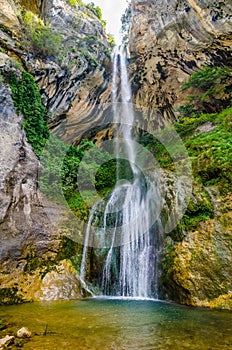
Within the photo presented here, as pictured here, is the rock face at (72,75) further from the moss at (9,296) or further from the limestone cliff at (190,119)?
the moss at (9,296)

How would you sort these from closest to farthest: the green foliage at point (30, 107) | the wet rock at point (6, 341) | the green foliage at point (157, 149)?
the wet rock at point (6, 341), the green foliage at point (157, 149), the green foliage at point (30, 107)

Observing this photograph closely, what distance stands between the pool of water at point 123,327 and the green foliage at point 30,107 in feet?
21.6

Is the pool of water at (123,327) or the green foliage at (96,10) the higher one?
the green foliage at (96,10)

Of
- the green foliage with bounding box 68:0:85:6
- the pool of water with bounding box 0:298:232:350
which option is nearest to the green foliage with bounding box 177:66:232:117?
the pool of water with bounding box 0:298:232:350

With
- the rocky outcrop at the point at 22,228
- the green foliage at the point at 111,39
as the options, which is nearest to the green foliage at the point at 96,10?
the green foliage at the point at 111,39

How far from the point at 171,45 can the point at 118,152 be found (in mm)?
6856

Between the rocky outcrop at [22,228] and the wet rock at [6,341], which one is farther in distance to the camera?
the rocky outcrop at [22,228]

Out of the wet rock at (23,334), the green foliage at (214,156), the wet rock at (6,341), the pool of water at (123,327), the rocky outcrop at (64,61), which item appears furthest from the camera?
the rocky outcrop at (64,61)

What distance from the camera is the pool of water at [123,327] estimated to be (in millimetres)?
3045

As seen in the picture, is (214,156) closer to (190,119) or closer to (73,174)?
(190,119)

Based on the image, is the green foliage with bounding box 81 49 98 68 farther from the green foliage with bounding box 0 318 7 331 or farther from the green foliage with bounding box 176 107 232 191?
the green foliage with bounding box 0 318 7 331

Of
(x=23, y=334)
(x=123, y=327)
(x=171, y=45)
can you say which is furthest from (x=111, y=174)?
(x=23, y=334)

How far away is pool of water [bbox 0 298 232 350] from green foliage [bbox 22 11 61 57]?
11.5 meters

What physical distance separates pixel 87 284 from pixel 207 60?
12.0m
